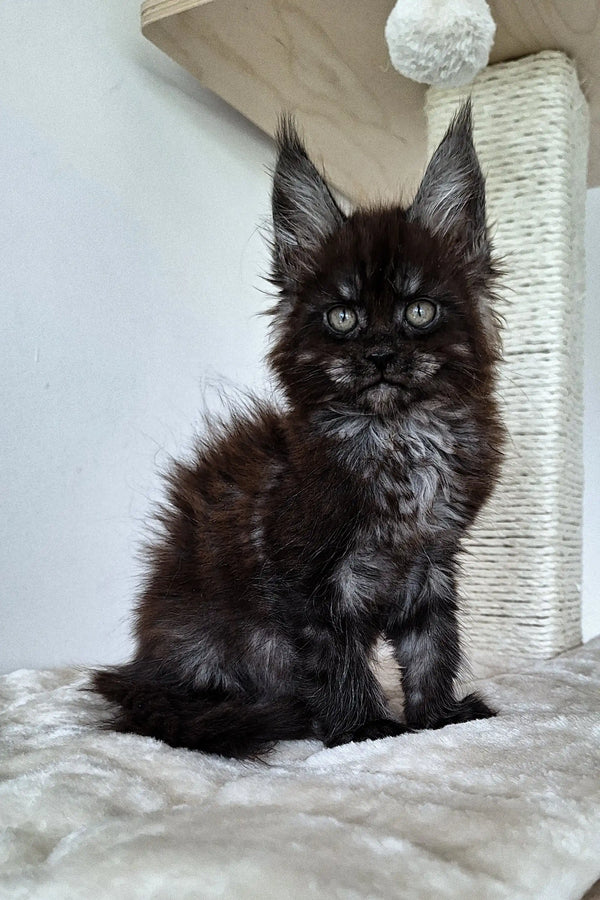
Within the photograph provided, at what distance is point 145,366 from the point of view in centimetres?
195

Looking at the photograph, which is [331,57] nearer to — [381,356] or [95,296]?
[95,296]

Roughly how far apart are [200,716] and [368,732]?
25 centimetres

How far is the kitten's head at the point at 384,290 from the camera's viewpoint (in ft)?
3.69

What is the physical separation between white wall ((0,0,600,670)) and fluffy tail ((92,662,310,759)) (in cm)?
52

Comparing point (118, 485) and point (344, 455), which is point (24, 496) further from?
point (344, 455)

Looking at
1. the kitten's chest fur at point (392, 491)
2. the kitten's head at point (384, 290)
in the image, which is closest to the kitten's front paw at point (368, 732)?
the kitten's chest fur at point (392, 491)

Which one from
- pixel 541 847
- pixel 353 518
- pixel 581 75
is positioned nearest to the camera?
pixel 541 847

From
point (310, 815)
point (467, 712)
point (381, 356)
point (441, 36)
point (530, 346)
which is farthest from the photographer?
point (530, 346)

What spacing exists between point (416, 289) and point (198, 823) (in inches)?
29.7

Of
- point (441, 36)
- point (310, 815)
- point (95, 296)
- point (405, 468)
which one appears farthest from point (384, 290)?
point (95, 296)

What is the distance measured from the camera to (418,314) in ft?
3.70

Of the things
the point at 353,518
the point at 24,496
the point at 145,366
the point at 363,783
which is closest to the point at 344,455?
the point at 353,518

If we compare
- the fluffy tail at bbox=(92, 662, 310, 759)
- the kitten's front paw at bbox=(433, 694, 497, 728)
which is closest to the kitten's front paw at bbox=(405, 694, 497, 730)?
the kitten's front paw at bbox=(433, 694, 497, 728)

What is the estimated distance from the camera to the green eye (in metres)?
1.13
